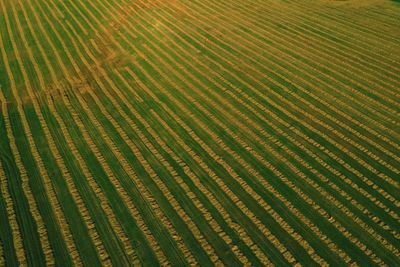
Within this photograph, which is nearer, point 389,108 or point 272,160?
point 272,160

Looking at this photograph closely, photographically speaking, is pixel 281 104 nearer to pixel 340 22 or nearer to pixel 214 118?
pixel 214 118

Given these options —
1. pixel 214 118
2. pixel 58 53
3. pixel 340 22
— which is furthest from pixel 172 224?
pixel 340 22

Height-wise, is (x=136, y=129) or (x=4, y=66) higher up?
(x=4, y=66)

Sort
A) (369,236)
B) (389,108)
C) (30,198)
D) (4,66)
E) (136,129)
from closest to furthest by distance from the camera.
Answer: (369,236) → (30,198) → (136,129) → (389,108) → (4,66)

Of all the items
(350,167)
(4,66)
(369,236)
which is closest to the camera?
(369,236)

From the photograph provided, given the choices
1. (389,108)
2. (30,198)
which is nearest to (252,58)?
(389,108)

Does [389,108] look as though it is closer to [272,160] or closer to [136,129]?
[272,160]

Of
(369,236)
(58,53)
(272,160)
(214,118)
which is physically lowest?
(369,236)
